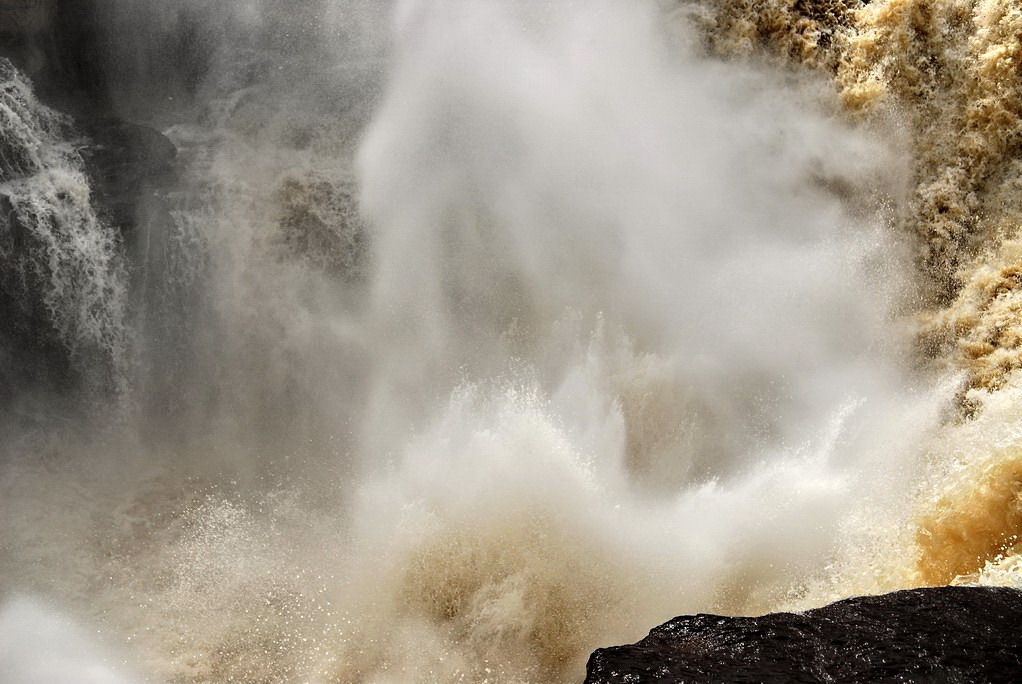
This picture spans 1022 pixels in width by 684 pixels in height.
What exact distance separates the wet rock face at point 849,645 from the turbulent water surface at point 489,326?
133 cm

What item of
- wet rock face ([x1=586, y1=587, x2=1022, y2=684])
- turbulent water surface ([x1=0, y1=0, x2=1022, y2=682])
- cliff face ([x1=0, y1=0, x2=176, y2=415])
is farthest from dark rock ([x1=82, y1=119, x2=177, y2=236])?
wet rock face ([x1=586, y1=587, x2=1022, y2=684])

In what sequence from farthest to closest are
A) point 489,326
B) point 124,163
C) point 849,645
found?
point 124,163, point 489,326, point 849,645

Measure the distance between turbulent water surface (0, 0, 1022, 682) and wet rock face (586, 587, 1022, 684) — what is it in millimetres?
1329

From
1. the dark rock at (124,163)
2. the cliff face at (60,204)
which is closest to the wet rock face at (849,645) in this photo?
the cliff face at (60,204)

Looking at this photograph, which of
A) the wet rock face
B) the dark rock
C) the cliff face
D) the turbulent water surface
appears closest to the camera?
the wet rock face

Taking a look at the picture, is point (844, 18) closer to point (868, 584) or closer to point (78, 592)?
point (868, 584)

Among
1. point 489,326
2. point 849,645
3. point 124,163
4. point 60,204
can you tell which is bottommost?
point 849,645

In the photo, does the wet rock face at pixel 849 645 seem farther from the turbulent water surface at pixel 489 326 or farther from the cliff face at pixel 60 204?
the cliff face at pixel 60 204

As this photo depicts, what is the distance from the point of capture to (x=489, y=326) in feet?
22.4

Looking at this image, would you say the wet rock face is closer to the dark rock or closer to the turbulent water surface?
the turbulent water surface

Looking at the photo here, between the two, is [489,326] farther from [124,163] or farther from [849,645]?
[849,645]

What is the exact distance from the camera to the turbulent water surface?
5.41 meters

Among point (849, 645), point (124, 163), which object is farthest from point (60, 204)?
point (849, 645)

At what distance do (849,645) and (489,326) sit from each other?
12.8 feet
